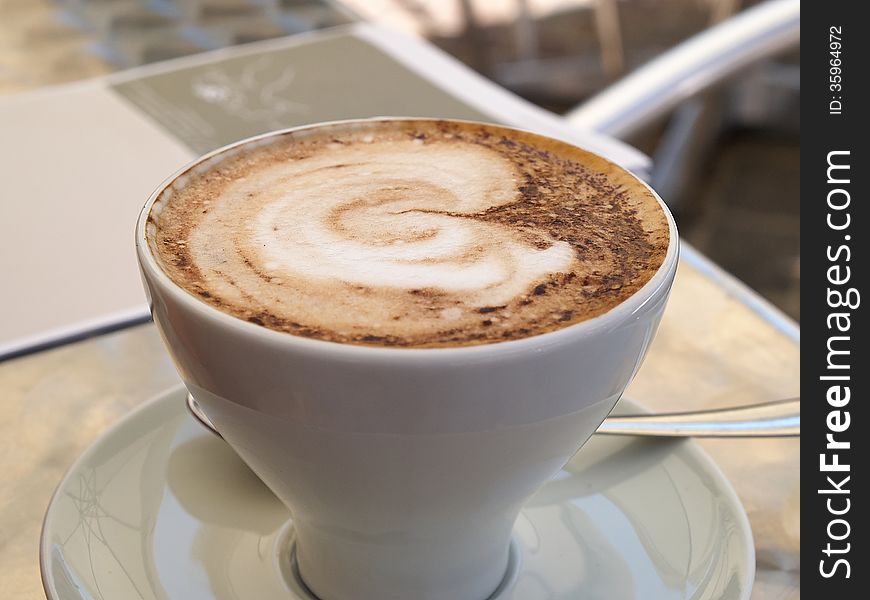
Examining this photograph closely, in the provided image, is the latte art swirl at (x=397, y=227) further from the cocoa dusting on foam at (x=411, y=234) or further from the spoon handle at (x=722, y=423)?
the spoon handle at (x=722, y=423)

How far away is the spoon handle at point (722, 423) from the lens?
1.67ft

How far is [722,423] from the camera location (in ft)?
1.70

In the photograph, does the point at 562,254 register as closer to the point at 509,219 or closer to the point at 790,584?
the point at 509,219

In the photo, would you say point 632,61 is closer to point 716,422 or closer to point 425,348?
point 716,422

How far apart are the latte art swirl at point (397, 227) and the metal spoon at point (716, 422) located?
0.12 meters

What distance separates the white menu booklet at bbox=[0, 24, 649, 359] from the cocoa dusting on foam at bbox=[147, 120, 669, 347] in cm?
18

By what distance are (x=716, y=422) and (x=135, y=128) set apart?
0.54 m

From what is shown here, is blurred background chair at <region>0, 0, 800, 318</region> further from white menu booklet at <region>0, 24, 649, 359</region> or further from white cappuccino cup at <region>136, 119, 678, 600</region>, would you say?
white cappuccino cup at <region>136, 119, 678, 600</region>

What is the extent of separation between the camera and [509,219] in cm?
44

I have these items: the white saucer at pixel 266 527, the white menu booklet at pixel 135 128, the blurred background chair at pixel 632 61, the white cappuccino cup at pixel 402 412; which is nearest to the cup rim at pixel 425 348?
the white cappuccino cup at pixel 402 412

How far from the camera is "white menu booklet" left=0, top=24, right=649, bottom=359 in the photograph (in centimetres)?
65

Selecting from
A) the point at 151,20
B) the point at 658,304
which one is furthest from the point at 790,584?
the point at 151,20
